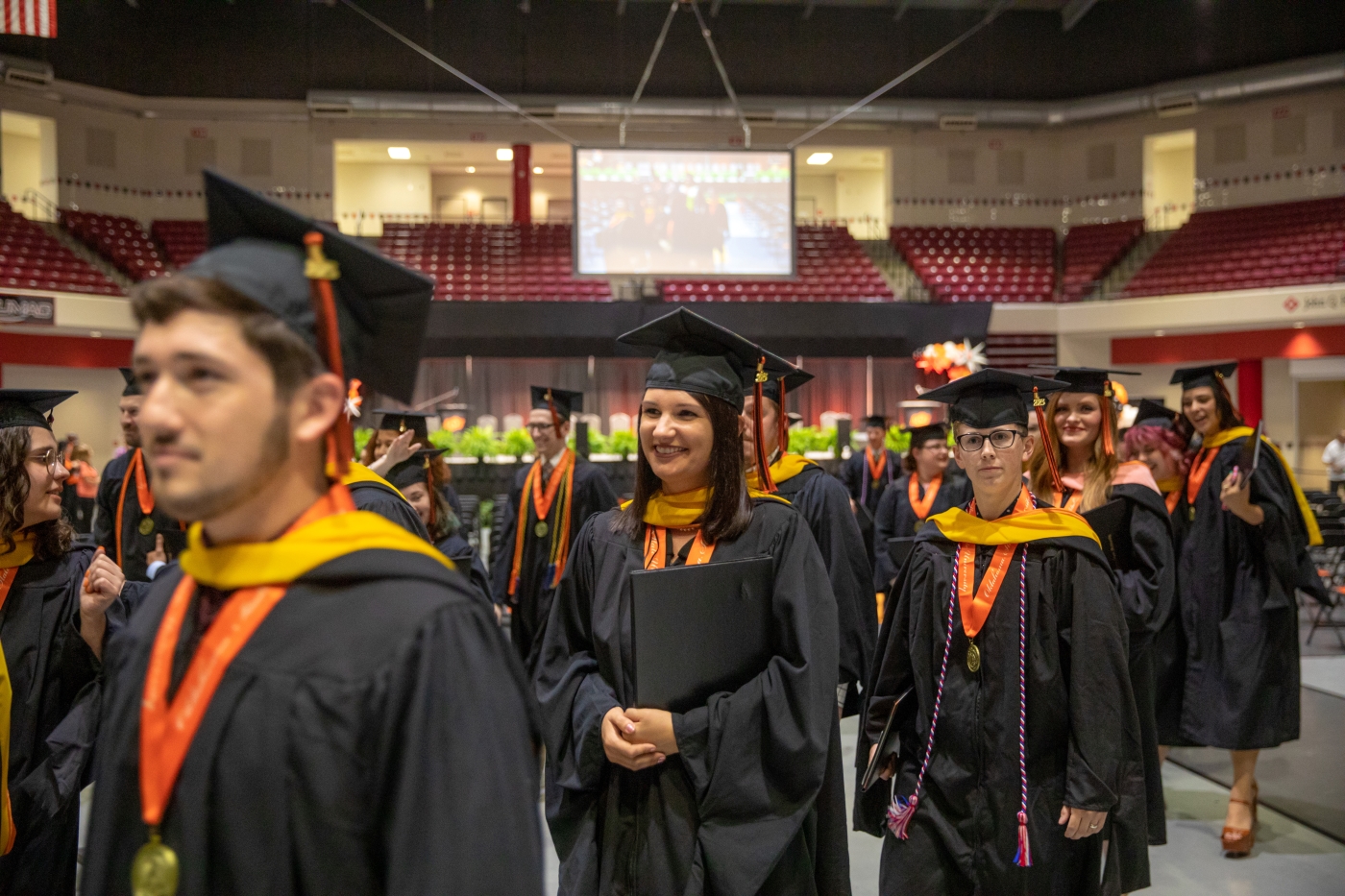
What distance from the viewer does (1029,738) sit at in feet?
8.40

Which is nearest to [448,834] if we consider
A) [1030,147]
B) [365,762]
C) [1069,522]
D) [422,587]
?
[365,762]

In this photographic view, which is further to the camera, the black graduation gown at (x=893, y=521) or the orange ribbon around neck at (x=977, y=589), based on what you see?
the black graduation gown at (x=893, y=521)

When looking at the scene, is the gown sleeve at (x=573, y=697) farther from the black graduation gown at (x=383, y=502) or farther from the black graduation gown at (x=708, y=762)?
the black graduation gown at (x=383, y=502)

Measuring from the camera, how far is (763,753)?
216cm

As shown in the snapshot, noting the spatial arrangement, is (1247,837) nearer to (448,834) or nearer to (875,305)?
(448,834)

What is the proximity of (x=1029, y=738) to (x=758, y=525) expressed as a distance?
36.2 inches

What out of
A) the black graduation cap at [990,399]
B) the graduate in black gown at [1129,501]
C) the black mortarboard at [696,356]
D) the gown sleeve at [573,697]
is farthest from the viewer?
the graduate in black gown at [1129,501]

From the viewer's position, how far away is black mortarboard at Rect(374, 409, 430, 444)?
5.12m

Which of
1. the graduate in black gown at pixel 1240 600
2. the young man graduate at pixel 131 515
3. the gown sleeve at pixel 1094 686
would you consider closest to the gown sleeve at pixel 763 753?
the gown sleeve at pixel 1094 686

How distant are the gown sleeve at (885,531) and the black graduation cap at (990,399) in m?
4.41

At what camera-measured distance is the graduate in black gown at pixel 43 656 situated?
2.51m

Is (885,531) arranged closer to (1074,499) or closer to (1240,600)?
(1240,600)

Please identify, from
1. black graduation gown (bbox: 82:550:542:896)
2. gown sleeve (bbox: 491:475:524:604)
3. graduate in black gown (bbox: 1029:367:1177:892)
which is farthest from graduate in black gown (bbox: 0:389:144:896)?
gown sleeve (bbox: 491:475:524:604)

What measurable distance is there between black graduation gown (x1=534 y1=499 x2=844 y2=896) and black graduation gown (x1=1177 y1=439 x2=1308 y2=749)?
2814 mm
